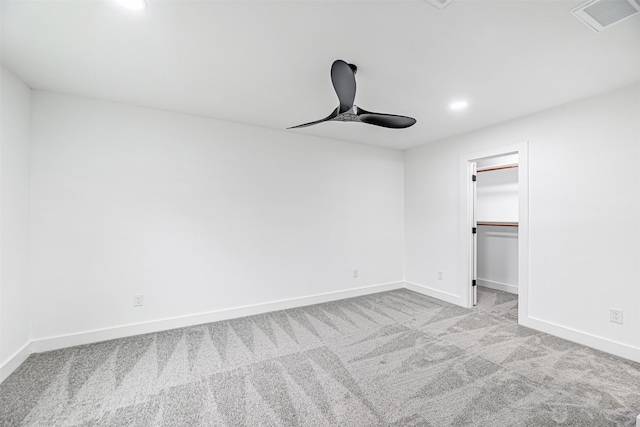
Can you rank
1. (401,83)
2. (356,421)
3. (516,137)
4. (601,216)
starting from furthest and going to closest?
1. (516,137)
2. (601,216)
3. (401,83)
4. (356,421)

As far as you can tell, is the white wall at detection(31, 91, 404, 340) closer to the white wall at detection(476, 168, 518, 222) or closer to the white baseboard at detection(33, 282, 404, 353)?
the white baseboard at detection(33, 282, 404, 353)

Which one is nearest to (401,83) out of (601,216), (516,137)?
(516,137)

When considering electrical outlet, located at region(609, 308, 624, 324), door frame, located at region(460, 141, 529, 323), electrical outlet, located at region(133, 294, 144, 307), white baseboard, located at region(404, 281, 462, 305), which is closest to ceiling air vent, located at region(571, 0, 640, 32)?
door frame, located at region(460, 141, 529, 323)

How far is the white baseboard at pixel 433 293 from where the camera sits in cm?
402

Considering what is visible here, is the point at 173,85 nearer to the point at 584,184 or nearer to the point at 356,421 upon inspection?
the point at 356,421

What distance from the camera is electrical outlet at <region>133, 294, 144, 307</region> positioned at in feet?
9.72

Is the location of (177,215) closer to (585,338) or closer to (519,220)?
(519,220)

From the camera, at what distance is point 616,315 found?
8.37 ft

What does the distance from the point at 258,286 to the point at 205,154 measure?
5.84ft

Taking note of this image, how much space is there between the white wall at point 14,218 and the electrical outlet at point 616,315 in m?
5.15

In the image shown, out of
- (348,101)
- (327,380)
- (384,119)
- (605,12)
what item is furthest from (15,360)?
(605,12)

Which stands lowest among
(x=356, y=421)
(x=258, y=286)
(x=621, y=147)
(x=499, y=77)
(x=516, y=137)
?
(x=356, y=421)

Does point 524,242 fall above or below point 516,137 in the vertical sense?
below

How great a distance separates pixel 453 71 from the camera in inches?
88.3
